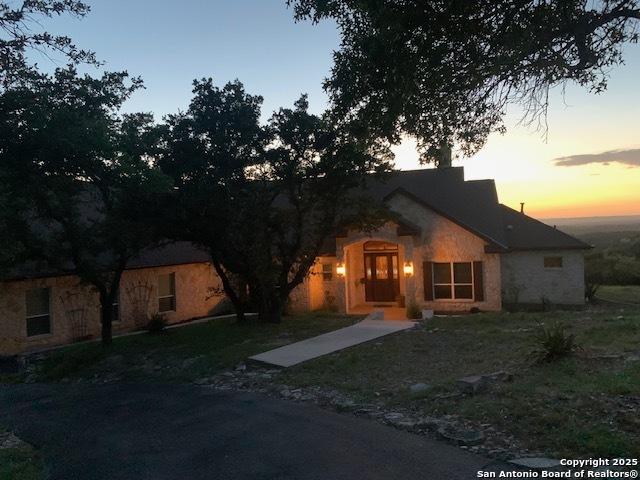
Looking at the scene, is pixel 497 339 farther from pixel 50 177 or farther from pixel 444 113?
pixel 50 177

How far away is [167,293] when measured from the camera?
23.6 meters

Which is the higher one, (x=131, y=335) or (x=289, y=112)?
(x=289, y=112)

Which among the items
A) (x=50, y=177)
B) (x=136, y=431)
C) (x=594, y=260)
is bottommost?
(x=136, y=431)

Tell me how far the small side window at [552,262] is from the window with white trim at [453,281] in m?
3.44

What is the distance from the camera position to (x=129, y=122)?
14.8 metres

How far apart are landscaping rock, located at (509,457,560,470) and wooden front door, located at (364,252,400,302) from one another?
1773cm

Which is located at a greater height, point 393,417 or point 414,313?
point 414,313

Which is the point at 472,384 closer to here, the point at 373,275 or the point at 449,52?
the point at 449,52

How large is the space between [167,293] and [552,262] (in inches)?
642

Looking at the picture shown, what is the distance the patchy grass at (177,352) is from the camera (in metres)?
14.1

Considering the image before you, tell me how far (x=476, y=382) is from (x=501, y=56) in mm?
5270

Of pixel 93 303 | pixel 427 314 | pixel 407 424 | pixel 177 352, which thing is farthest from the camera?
pixel 93 303

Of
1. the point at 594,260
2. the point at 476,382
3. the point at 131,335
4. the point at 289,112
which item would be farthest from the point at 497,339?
the point at 594,260

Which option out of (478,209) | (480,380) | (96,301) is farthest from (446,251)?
(96,301)
